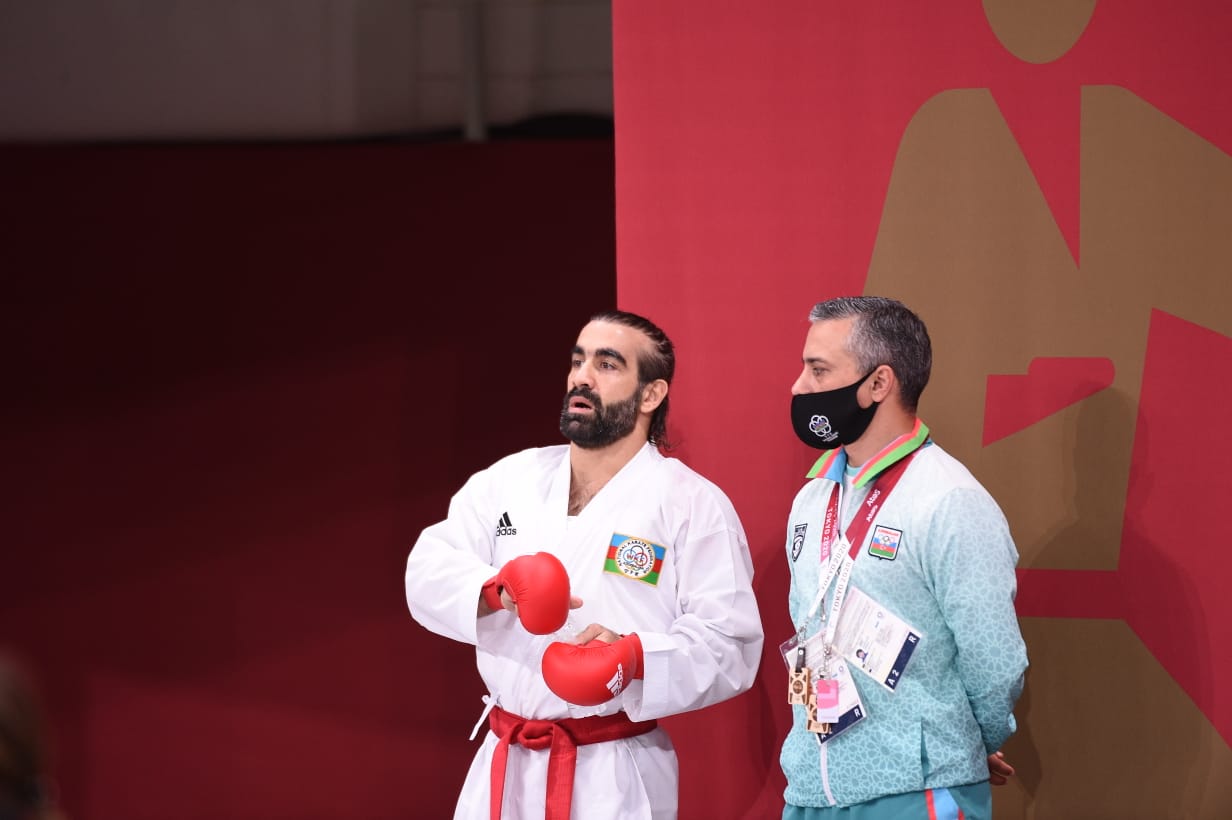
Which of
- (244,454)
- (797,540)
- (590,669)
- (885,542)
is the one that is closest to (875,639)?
(885,542)

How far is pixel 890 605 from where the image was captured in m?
2.19

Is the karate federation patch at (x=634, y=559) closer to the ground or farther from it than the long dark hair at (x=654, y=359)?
closer to the ground

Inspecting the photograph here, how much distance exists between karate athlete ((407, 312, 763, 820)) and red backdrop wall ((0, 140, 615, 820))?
164 centimetres

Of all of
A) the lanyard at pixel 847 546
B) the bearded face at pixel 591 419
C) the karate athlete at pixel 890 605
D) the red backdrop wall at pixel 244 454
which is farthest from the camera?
the red backdrop wall at pixel 244 454

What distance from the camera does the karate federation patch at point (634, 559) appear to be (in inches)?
100

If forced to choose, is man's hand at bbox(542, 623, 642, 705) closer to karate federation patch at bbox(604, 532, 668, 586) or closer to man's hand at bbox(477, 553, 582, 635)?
man's hand at bbox(477, 553, 582, 635)

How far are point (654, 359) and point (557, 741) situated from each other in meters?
0.85

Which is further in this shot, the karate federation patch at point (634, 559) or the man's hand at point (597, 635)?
the karate federation patch at point (634, 559)

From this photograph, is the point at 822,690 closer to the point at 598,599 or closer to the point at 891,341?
the point at 598,599

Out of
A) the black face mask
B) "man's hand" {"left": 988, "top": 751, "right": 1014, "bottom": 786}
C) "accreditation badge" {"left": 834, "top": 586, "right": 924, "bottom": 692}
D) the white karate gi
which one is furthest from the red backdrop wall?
"man's hand" {"left": 988, "top": 751, "right": 1014, "bottom": 786}

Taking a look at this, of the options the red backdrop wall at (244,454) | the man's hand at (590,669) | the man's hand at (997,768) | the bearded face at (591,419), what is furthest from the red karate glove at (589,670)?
the red backdrop wall at (244,454)

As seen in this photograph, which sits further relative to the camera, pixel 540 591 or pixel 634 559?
pixel 634 559

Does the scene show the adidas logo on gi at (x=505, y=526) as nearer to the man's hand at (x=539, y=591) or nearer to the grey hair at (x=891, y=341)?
the man's hand at (x=539, y=591)

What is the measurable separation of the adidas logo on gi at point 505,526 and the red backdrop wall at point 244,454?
1.63 meters
